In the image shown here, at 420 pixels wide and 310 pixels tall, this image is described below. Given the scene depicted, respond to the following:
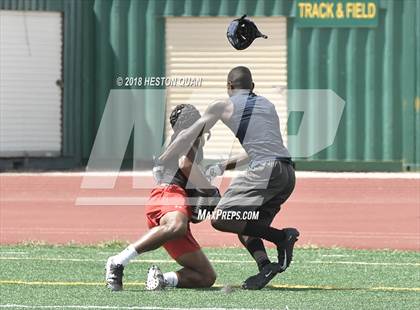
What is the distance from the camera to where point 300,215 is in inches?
623

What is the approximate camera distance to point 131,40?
2225 centimetres

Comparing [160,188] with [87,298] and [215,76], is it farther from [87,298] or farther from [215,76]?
[215,76]

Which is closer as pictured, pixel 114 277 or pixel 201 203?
pixel 114 277

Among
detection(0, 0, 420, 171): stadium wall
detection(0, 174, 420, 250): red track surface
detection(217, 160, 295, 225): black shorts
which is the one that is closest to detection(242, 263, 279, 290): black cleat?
detection(217, 160, 295, 225): black shorts

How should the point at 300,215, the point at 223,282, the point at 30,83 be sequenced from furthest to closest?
1. the point at 30,83
2. the point at 300,215
3. the point at 223,282

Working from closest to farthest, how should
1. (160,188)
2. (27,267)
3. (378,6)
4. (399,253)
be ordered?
(160,188) < (27,267) < (399,253) < (378,6)

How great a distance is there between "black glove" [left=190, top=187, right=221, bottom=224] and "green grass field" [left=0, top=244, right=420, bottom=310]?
612mm

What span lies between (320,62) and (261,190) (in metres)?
12.1

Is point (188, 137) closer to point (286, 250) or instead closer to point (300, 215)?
point (286, 250)

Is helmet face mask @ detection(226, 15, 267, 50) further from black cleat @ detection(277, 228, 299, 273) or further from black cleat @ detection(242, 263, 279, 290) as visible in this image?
black cleat @ detection(242, 263, 279, 290)

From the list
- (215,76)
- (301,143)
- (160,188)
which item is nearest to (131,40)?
(215,76)

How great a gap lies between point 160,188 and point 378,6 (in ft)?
41.2

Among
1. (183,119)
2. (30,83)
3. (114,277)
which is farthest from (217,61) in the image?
(114,277)

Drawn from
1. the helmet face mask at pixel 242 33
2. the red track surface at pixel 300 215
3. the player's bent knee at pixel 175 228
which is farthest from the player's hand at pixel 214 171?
the red track surface at pixel 300 215
